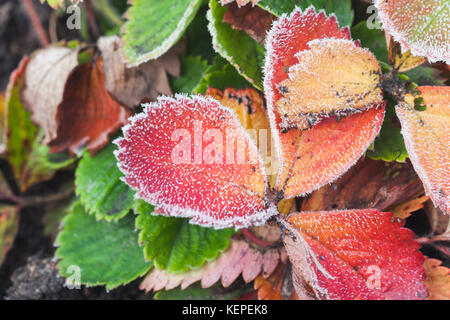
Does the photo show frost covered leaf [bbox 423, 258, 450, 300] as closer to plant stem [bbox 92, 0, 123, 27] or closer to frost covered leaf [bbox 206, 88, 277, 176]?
frost covered leaf [bbox 206, 88, 277, 176]

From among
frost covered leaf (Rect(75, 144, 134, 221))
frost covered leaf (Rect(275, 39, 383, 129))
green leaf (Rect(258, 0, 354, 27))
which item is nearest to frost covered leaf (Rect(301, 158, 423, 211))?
frost covered leaf (Rect(275, 39, 383, 129))

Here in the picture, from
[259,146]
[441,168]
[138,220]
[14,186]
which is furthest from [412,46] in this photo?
[14,186]

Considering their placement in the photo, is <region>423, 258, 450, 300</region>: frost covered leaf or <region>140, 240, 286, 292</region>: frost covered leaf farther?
<region>140, 240, 286, 292</region>: frost covered leaf

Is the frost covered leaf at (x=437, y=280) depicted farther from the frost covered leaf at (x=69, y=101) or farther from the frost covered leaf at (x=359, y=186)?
the frost covered leaf at (x=69, y=101)

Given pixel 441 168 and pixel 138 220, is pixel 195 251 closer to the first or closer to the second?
pixel 138 220

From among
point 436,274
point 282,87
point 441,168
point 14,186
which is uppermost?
point 282,87

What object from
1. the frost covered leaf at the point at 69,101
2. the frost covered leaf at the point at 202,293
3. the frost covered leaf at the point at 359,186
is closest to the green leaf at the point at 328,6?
the frost covered leaf at the point at 359,186
